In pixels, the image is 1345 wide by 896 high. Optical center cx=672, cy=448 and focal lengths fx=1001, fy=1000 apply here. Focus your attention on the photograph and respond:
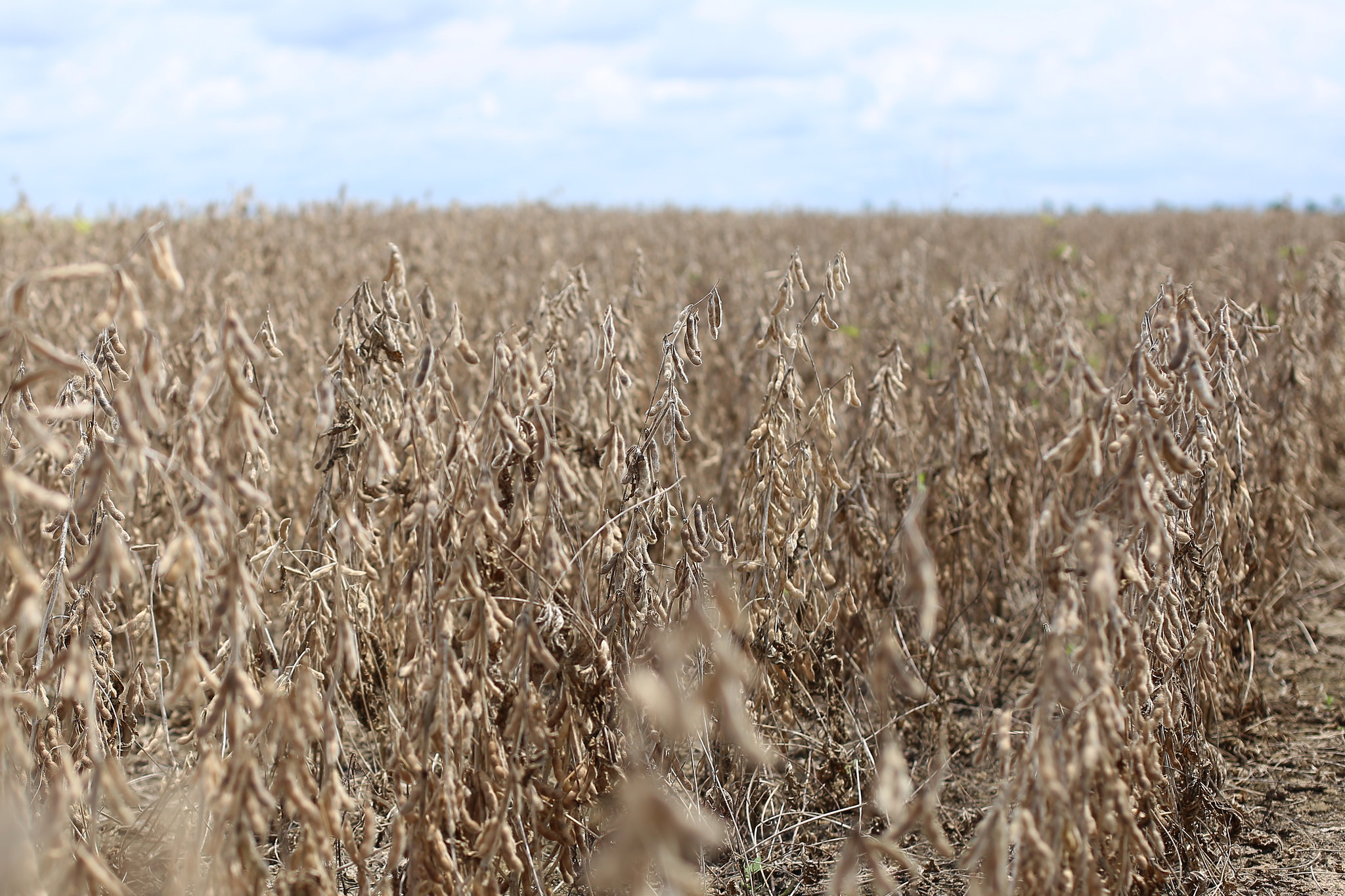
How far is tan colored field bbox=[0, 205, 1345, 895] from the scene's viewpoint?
136cm

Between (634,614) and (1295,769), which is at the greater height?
(634,614)

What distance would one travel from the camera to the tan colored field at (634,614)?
1359mm

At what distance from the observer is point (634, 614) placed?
1913 millimetres

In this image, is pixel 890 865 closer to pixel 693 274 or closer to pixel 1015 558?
pixel 1015 558

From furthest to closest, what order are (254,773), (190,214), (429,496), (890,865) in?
(190,214), (890,865), (429,496), (254,773)

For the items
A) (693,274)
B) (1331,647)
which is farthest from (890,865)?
(693,274)

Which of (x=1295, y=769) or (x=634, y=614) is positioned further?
(x=1295, y=769)

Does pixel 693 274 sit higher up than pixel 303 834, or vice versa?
pixel 693 274

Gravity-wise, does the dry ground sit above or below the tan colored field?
below

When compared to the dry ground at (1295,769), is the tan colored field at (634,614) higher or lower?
higher

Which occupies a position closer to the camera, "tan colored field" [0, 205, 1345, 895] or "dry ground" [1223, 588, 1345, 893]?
"tan colored field" [0, 205, 1345, 895]

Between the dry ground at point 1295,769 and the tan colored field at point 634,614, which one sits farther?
the dry ground at point 1295,769

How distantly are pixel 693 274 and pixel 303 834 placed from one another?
594 cm

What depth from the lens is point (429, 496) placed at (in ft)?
5.32
